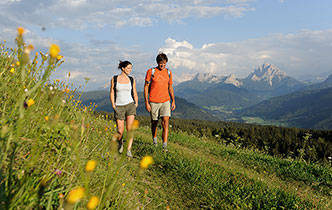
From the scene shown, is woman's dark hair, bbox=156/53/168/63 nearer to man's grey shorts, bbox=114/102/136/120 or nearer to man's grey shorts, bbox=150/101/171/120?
man's grey shorts, bbox=150/101/171/120

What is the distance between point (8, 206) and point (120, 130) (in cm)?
548

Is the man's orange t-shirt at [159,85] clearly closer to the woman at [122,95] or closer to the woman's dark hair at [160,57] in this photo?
the woman's dark hair at [160,57]

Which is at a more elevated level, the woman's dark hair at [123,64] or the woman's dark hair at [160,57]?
the woman's dark hair at [160,57]

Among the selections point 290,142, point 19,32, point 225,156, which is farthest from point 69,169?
point 290,142

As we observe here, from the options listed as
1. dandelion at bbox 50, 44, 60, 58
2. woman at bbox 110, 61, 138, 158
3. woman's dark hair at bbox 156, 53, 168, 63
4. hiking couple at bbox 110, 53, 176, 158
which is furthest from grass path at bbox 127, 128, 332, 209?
dandelion at bbox 50, 44, 60, 58

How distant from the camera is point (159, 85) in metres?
7.66

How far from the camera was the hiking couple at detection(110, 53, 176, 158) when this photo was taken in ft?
22.4

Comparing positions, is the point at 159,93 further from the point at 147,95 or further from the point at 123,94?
the point at 123,94

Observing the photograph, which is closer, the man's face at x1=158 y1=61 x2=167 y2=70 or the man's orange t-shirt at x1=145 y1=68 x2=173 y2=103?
the man's face at x1=158 y1=61 x2=167 y2=70

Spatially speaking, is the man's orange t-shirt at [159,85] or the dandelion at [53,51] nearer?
the dandelion at [53,51]

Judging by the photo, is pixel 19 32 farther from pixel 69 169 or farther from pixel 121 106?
pixel 121 106

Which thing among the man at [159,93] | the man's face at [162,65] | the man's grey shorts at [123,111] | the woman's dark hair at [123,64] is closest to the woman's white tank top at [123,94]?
the man's grey shorts at [123,111]

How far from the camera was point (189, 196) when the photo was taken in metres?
5.07

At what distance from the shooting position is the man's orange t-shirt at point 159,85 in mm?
7605
